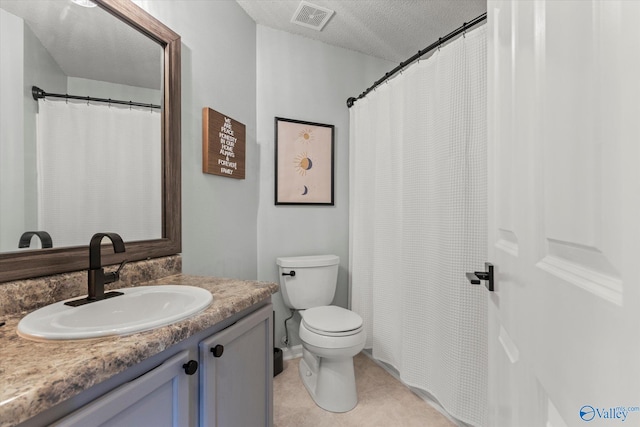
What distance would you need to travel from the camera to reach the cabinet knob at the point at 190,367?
0.70m

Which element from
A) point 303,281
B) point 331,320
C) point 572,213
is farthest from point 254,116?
point 572,213

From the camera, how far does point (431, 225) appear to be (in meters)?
1.54

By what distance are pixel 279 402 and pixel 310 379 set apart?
0.78ft

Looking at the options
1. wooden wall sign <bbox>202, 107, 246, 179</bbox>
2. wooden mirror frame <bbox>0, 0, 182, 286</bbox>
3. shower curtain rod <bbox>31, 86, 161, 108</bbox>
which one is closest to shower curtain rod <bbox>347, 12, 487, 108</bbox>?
wooden wall sign <bbox>202, 107, 246, 179</bbox>

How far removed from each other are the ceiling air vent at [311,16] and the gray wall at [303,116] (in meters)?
0.17

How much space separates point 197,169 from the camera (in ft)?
4.86

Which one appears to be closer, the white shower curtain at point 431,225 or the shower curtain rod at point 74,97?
the shower curtain rod at point 74,97

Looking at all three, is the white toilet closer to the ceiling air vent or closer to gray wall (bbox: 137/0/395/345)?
gray wall (bbox: 137/0/395/345)

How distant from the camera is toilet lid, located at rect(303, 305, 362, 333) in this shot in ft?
5.19

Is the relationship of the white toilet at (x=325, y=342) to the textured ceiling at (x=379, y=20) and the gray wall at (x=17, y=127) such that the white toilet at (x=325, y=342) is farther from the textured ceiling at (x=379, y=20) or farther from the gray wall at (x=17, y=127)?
the textured ceiling at (x=379, y=20)

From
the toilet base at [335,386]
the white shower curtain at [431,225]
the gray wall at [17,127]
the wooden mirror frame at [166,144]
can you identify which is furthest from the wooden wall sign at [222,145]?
the toilet base at [335,386]

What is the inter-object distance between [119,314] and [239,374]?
0.40 m

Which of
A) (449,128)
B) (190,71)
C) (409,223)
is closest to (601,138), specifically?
(449,128)

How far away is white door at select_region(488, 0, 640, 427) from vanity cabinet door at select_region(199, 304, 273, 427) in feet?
2.40
